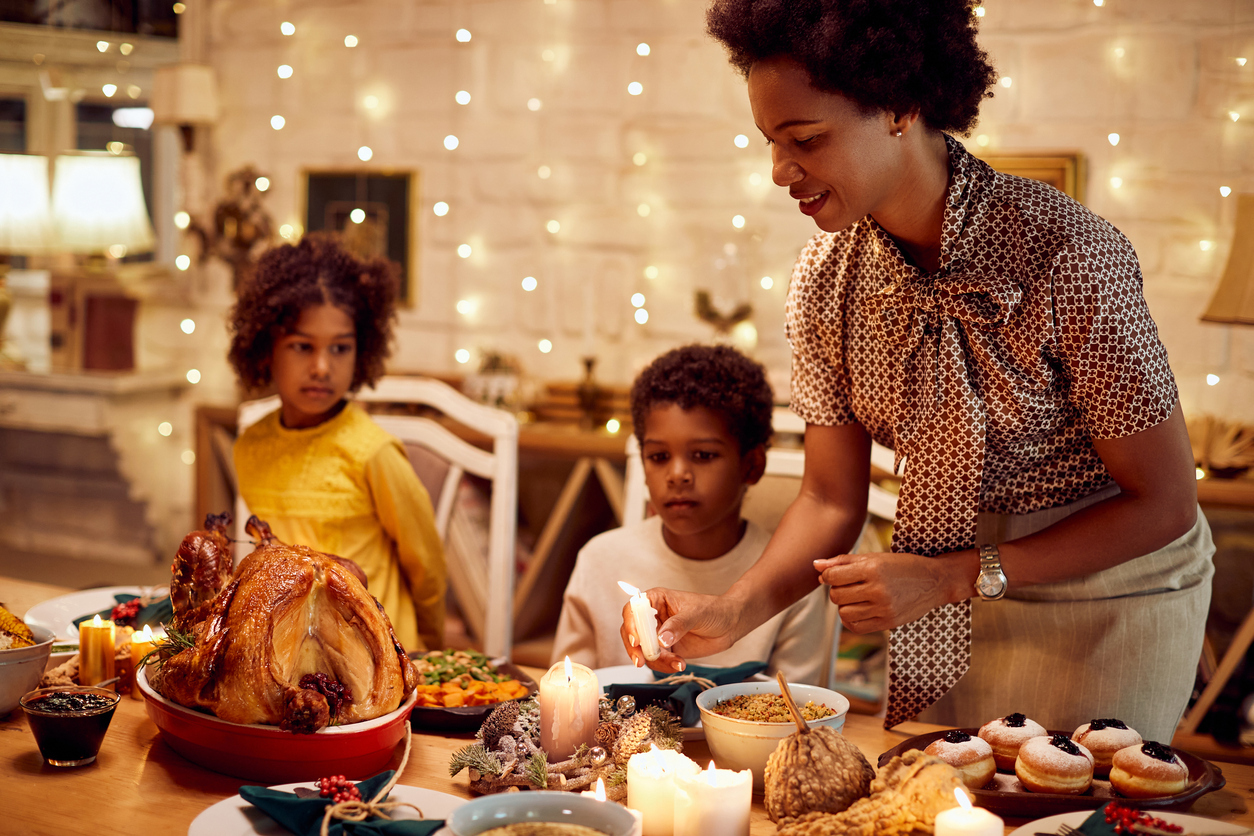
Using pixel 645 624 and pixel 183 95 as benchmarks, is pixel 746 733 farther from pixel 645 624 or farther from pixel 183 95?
pixel 183 95

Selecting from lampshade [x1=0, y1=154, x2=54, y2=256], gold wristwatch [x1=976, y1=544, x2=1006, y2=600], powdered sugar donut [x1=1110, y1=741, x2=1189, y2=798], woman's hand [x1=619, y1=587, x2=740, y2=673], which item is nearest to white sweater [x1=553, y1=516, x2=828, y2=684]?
woman's hand [x1=619, y1=587, x2=740, y2=673]

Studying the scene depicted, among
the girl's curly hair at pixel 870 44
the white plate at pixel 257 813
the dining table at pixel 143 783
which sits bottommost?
the dining table at pixel 143 783

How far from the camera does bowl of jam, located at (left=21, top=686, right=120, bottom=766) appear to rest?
4.11ft

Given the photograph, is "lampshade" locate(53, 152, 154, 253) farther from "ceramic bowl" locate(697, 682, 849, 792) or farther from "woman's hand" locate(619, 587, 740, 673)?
"ceramic bowl" locate(697, 682, 849, 792)

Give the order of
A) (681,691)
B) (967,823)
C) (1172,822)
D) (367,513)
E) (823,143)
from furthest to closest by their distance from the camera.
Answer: (367,513)
(681,691)
(823,143)
(1172,822)
(967,823)

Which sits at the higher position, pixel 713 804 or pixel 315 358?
pixel 315 358

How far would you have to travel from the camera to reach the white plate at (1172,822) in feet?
3.47

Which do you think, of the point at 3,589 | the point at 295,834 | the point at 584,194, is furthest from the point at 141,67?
the point at 295,834

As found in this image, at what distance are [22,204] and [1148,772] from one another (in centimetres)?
391

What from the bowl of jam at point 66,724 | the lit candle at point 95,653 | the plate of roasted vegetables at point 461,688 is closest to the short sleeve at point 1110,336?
the plate of roasted vegetables at point 461,688

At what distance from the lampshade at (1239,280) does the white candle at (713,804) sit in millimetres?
2214

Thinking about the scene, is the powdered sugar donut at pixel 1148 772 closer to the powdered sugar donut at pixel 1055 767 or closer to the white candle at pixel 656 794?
the powdered sugar donut at pixel 1055 767

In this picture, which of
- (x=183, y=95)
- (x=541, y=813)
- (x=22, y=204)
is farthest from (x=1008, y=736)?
(x=183, y=95)

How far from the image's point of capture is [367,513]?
2295mm
